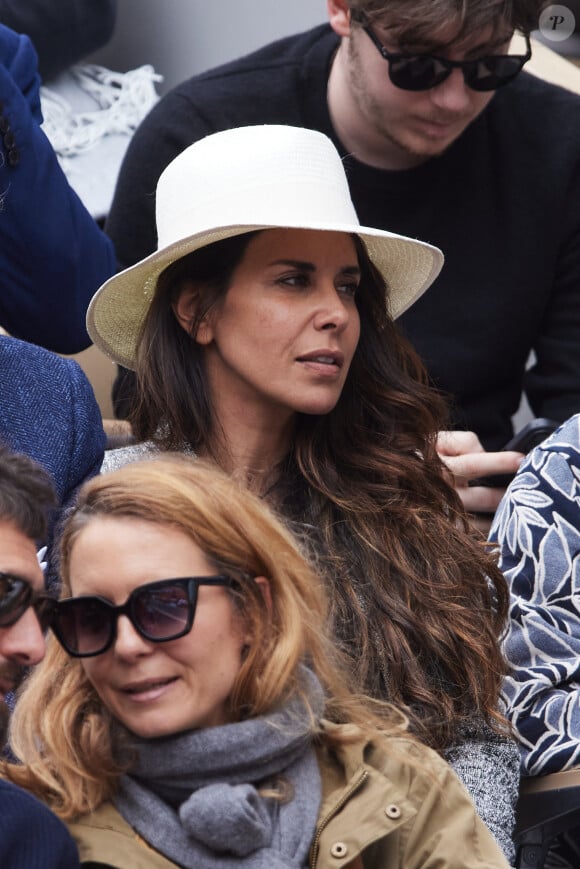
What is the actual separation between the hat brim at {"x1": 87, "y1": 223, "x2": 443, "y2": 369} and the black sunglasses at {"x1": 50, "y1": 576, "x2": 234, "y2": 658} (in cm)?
92

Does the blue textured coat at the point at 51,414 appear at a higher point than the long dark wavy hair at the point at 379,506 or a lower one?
higher

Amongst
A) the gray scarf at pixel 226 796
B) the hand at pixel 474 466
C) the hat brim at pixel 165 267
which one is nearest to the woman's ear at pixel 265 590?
the gray scarf at pixel 226 796

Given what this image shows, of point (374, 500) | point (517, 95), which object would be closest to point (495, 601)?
point (374, 500)

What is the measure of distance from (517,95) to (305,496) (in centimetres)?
148

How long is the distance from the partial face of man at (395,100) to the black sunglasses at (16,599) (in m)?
1.79

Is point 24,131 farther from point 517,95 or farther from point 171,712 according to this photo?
point 517,95

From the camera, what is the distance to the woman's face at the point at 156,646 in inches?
74.9

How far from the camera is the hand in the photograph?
10.5ft

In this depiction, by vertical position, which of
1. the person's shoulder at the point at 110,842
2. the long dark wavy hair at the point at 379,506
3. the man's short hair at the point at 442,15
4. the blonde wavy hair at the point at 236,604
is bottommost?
the long dark wavy hair at the point at 379,506

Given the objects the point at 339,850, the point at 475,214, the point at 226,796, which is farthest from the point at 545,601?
the point at 475,214

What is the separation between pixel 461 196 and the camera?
3.72m

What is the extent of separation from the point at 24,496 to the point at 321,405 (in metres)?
0.87

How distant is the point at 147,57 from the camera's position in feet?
14.1

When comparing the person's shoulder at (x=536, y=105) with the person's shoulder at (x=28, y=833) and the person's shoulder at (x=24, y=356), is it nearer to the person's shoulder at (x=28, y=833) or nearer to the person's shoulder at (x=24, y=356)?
the person's shoulder at (x=24, y=356)
